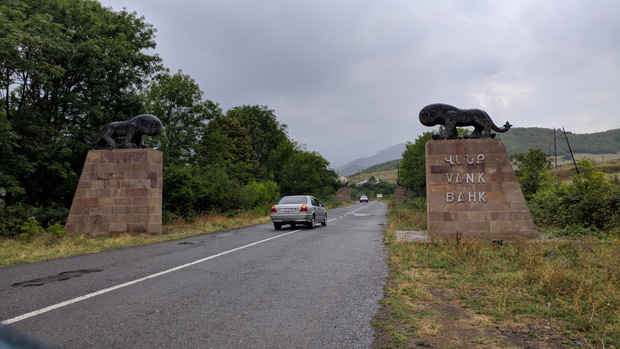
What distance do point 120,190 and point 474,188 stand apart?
12.5 meters

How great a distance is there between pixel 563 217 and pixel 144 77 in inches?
885

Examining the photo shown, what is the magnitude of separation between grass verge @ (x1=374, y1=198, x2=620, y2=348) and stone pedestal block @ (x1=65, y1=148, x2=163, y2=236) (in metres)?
9.90

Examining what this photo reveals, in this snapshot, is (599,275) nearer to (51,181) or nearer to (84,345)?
(84,345)

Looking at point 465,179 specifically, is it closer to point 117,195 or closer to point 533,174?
point 117,195

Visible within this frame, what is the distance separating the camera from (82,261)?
29.9 feet

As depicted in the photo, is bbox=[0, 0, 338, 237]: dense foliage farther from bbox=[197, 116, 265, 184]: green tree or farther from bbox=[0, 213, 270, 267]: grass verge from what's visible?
bbox=[197, 116, 265, 184]: green tree

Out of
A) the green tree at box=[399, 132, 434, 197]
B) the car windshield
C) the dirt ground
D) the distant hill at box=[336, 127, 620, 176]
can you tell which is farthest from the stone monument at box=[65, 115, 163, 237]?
the distant hill at box=[336, 127, 620, 176]

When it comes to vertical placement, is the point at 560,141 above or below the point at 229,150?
above

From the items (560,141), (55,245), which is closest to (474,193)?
(55,245)

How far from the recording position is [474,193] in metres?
12.4

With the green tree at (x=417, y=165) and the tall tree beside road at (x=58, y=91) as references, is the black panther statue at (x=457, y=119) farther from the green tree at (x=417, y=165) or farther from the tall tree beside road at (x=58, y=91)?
the green tree at (x=417, y=165)

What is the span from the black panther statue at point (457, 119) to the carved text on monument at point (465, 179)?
75 cm

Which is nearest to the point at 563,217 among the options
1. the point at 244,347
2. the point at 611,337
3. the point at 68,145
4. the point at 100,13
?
the point at 611,337

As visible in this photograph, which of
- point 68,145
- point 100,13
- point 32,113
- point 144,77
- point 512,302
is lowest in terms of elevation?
point 512,302
